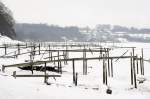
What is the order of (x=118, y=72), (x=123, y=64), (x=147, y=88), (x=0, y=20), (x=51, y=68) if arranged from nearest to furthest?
(x=147, y=88) → (x=51, y=68) → (x=118, y=72) → (x=123, y=64) → (x=0, y=20)

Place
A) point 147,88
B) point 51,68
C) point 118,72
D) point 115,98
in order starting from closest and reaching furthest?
1. point 115,98
2. point 147,88
3. point 51,68
4. point 118,72

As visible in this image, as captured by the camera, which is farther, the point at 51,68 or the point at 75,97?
the point at 51,68

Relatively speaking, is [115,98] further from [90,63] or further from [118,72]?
[90,63]

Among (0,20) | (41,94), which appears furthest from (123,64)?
(0,20)

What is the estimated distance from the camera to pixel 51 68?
33.9 m

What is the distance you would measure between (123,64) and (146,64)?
3150 mm

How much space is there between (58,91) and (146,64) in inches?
1168

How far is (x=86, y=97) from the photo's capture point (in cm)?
1641

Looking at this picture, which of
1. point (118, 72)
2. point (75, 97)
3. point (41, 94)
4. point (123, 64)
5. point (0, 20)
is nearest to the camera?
point (41, 94)

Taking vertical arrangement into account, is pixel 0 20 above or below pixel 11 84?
above

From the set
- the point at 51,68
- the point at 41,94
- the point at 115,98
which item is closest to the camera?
the point at 41,94

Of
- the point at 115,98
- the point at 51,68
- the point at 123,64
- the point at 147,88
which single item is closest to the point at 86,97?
the point at 115,98

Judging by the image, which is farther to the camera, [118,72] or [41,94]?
[118,72]

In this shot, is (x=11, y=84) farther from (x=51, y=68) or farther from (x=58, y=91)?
(x=51, y=68)
